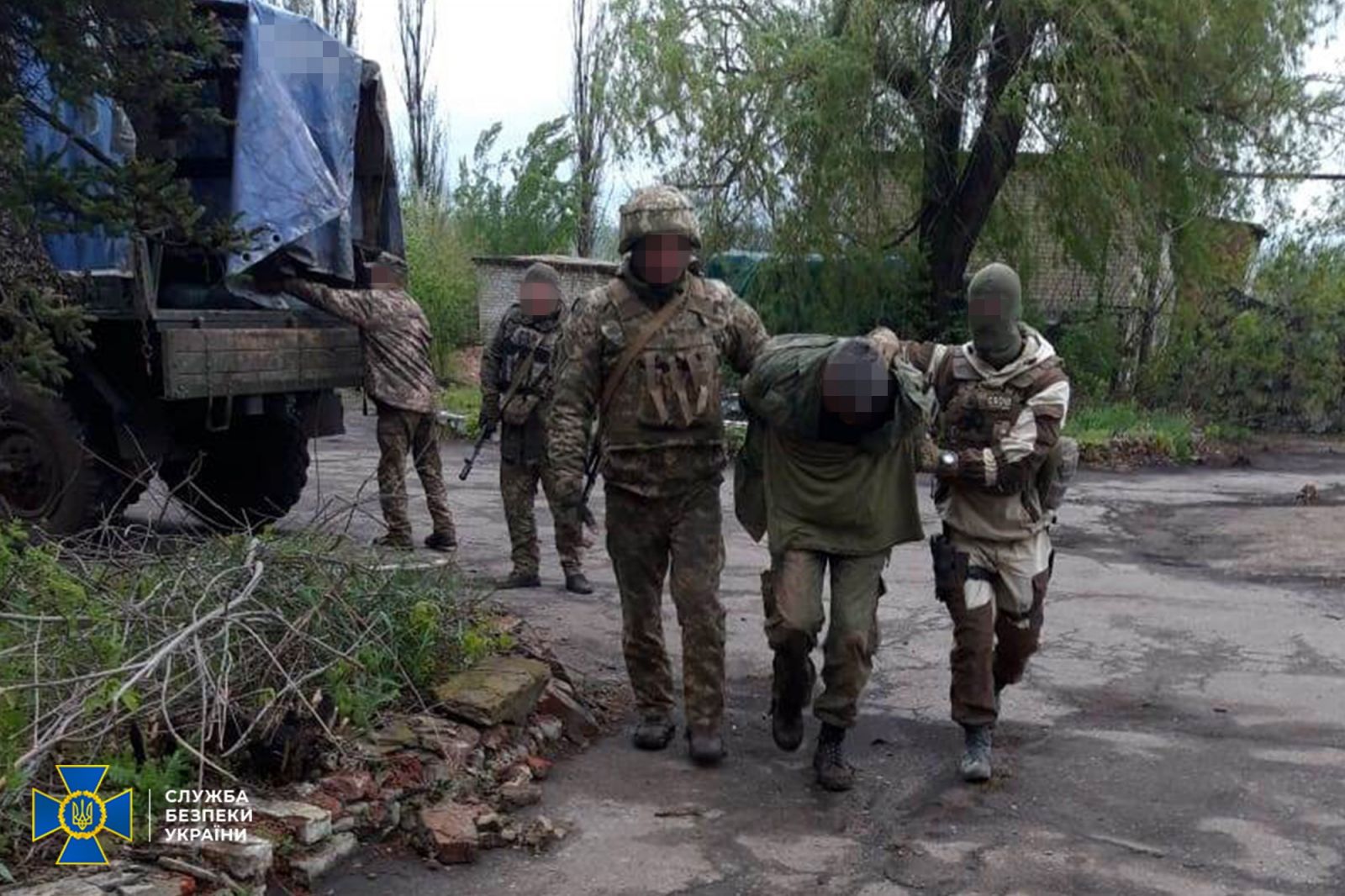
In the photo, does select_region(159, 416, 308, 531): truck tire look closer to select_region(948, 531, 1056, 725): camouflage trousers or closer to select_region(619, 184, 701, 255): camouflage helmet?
select_region(619, 184, 701, 255): camouflage helmet

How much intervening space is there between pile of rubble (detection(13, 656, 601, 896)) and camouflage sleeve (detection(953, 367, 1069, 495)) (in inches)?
68.9

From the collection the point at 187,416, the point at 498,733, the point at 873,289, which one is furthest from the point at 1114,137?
the point at 498,733

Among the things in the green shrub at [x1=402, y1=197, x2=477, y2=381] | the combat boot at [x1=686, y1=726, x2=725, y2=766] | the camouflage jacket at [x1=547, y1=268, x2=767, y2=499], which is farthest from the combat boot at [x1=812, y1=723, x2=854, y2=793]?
the green shrub at [x1=402, y1=197, x2=477, y2=381]

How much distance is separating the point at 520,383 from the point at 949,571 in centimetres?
333

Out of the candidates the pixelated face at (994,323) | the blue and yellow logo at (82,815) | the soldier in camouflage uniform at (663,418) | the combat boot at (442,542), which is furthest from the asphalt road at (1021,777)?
the pixelated face at (994,323)

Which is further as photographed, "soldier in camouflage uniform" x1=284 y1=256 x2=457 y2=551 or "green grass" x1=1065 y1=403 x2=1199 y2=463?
"green grass" x1=1065 y1=403 x2=1199 y2=463

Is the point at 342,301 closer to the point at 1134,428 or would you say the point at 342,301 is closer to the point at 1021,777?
the point at 1021,777

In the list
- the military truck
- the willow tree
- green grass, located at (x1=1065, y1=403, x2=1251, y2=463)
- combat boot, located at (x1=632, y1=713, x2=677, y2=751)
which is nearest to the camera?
combat boot, located at (x1=632, y1=713, x2=677, y2=751)

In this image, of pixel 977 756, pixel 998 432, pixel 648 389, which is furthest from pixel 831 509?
pixel 977 756

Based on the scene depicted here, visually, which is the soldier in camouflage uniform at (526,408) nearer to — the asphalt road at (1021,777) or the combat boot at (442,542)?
the asphalt road at (1021,777)

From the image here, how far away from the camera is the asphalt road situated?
408 centimetres

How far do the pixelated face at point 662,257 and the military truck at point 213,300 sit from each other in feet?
8.95

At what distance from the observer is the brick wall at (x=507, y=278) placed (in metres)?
20.4

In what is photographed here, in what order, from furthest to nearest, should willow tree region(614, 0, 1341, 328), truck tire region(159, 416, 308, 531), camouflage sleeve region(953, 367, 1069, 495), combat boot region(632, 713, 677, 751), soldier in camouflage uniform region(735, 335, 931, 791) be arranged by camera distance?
willow tree region(614, 0, 1341, 328) < truck tire region(159, 416, 308, 531) < combat boot region(632, 713, 677, 751) < camouflage sleeve region(953, 367, 1069, 495) < soldier in camouflage uniform region(735, 335, 931, 791)
